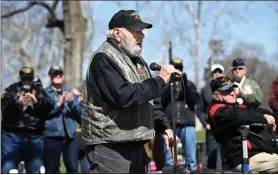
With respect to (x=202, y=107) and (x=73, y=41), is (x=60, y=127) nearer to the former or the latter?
(x=202, y=107)

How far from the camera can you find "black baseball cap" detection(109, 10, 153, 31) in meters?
4.39

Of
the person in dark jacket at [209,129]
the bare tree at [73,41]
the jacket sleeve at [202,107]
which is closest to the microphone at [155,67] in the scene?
the person in dark jacket at [209,129]

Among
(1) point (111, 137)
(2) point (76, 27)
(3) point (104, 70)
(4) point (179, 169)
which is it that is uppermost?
(2) point (76, 27)

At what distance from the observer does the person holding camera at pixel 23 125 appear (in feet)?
26.9

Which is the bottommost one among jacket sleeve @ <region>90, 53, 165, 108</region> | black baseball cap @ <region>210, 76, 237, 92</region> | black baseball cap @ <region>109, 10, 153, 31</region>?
jacket sleeve @ <region>90, 53, 165, 108</region>

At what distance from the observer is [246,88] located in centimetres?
844

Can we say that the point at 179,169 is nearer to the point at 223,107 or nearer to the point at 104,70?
the point at 104,70

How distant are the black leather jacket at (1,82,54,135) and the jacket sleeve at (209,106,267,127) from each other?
2.92 metres

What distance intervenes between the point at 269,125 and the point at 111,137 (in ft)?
8.78

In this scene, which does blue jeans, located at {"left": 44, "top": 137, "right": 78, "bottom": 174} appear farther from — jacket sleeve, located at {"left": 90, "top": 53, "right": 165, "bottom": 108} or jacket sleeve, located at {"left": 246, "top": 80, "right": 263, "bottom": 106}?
jacket sleeve, located at {"left": 90, "top": 53, "right": 165, "bottom": 108}

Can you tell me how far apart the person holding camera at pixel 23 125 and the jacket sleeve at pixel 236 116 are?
2.94 meters

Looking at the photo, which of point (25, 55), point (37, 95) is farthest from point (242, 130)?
point (25, 55)

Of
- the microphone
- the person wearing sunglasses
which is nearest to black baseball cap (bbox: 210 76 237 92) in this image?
the person wearing sunglasses

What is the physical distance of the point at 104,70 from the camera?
4.16 meters
